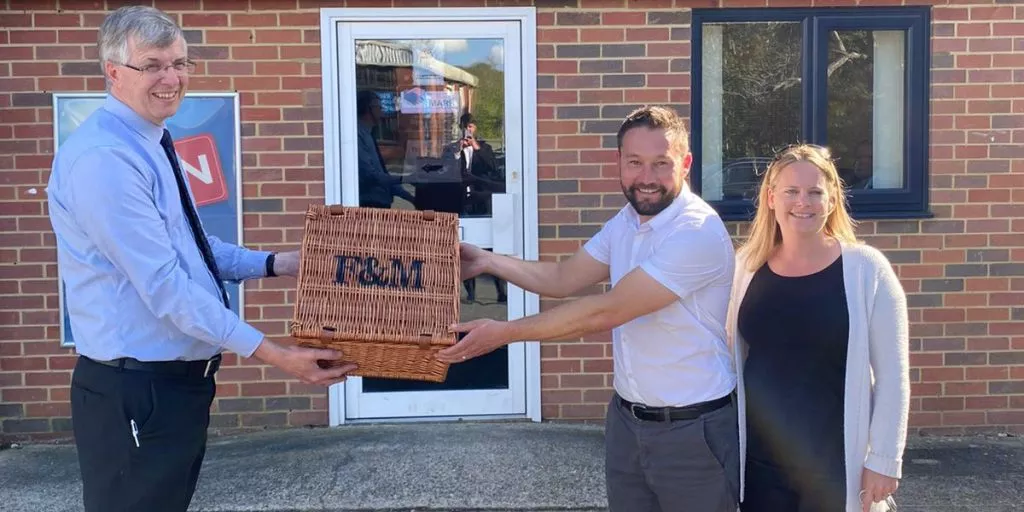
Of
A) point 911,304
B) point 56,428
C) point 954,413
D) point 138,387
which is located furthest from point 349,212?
point 954,413

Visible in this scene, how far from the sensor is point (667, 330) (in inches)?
104

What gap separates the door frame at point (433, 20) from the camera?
16.3 feet

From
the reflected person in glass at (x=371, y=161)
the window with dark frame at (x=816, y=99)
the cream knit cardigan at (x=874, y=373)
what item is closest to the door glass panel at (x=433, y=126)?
the reflected person in glass at (x=371, y=161)

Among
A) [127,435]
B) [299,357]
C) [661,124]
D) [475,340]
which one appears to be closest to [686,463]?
[475,340]

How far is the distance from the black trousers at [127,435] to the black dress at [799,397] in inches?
66.8

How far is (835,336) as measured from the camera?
8.48ft

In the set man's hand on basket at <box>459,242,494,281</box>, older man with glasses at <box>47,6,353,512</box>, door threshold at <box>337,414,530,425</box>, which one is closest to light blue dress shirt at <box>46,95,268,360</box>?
older man with glasses at <box>47,6,353,512</box>

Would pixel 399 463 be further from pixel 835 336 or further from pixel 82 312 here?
pixel 835 336

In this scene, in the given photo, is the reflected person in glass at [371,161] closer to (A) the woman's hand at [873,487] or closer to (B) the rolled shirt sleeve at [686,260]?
(B) the rolled shirt sleeve at [686,260]

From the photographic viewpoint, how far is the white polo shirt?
2.54 metres

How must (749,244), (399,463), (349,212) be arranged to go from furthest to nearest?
(399,463) → (749,244) → (349,212)

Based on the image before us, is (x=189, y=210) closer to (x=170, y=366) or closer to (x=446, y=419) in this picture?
(x=170, y=366)

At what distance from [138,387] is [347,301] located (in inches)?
24.4

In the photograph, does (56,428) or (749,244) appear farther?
(56,428)
